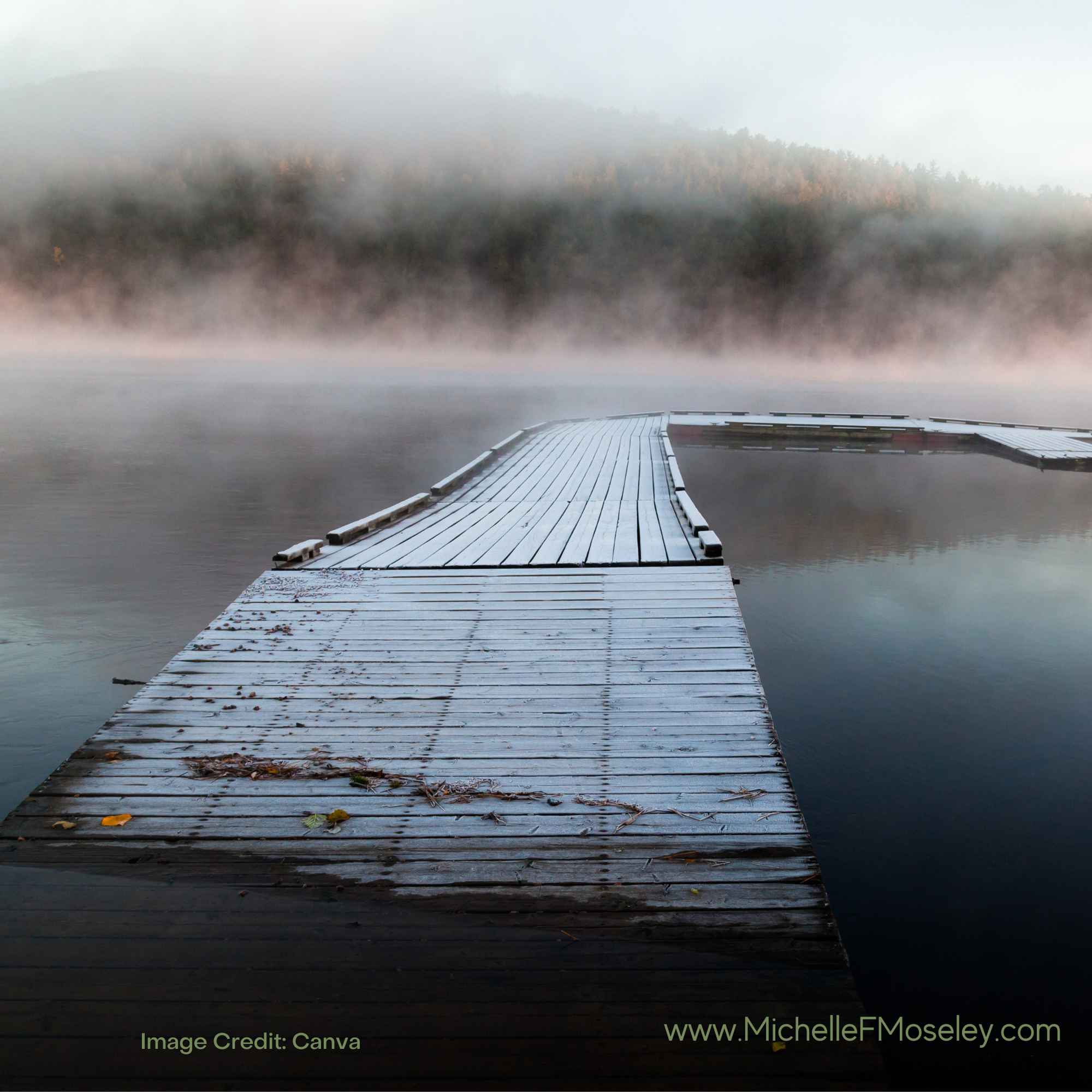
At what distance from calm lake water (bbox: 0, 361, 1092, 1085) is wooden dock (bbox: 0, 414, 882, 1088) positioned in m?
0.87

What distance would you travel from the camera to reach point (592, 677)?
4.50 meters

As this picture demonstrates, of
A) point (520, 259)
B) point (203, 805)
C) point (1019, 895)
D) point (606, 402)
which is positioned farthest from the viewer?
point (520, 259)

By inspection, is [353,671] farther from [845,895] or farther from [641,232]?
[641,232]

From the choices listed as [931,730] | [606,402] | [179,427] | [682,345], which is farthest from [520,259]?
[931,730]

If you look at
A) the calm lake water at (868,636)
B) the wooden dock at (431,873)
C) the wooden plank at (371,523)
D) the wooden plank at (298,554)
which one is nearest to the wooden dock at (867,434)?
the calm lake water at (868,636)

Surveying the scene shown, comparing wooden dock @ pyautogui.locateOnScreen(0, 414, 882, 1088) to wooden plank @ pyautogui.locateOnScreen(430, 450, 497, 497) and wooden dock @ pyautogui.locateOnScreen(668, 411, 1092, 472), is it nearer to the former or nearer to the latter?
wooden plank @ pyautogui.locateOnScreen(430, 450, 497, 497)

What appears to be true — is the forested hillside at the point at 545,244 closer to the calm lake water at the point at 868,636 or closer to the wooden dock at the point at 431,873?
the calm lake water at the point at 868,636

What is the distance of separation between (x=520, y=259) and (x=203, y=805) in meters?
101

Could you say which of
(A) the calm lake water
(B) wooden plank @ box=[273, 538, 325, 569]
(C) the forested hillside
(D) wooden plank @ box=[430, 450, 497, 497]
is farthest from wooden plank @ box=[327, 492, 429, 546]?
(C) the forested hillside

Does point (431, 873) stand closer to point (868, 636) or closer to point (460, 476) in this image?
point (868, 636)

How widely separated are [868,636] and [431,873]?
560 centimetres

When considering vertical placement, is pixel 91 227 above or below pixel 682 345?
above

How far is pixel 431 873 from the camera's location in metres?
2.93

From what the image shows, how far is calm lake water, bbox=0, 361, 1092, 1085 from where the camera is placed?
11.8ft
